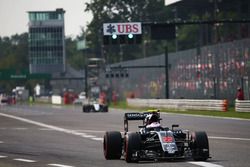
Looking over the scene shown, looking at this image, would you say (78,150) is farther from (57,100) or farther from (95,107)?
(57,100)

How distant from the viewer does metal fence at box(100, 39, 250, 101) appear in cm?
5533

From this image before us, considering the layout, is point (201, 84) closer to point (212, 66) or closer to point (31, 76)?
point (212, 66)

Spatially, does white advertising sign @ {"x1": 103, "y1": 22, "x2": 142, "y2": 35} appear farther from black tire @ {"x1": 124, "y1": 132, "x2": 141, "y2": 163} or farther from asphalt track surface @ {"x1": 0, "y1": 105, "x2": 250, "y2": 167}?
black tire @ {"x1": 124, "y1": 132, "x2": 141, "y2": 163}

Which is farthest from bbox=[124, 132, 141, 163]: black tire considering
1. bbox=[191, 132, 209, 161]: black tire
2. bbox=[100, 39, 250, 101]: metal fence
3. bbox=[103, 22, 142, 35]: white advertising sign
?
bbox=[100, 39, 250, 101]: metal fence

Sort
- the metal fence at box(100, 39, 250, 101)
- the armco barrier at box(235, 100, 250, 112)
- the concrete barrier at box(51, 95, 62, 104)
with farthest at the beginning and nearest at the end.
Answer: the concrete barrier at box(51, 95, 62, 104)
the metal fence at box(100, 39, 250, 101)
the armco barrier at box(235, 100, 250, 112)

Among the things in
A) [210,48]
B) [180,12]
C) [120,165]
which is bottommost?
[120,165]

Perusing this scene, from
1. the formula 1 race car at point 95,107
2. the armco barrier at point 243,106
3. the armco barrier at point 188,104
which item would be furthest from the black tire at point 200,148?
the formula 1 race car at point 95,107

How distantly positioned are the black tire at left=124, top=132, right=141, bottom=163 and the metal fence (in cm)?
3700

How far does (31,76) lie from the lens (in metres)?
144


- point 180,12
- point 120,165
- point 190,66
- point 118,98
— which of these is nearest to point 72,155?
point 120,165

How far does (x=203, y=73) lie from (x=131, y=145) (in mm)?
47074

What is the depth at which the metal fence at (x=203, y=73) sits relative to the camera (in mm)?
55334

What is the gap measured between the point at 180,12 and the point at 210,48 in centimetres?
5065

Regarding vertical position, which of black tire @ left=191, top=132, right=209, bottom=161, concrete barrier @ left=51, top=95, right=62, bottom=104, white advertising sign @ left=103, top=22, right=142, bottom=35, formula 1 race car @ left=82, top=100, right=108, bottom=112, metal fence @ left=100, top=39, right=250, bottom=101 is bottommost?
black tire @ left=191, top=132, right=209, bottom=161
